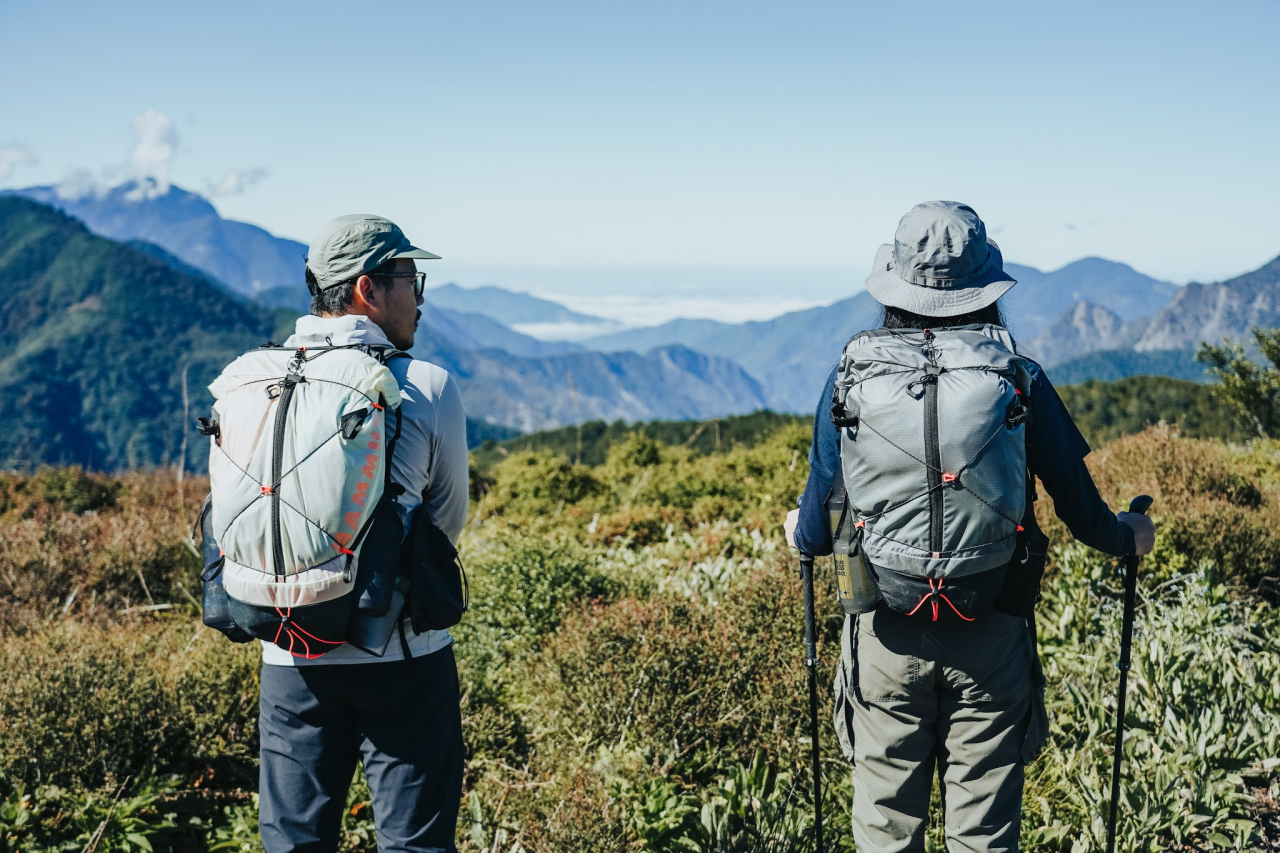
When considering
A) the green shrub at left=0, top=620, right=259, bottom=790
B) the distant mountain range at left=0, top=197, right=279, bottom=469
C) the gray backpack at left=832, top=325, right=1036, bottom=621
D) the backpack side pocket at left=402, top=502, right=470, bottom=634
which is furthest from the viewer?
the distant mountain range at left=0, top=197, right=279, bottom=469

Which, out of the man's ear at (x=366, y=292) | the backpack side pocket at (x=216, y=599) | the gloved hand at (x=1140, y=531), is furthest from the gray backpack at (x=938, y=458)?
the backpack side pocket at (x=216, y=599)

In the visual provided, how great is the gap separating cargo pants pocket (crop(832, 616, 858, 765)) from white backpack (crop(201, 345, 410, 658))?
1.29 metres

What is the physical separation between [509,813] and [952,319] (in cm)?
250

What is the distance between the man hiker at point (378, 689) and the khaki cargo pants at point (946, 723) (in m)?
1.15

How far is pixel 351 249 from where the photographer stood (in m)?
2.37

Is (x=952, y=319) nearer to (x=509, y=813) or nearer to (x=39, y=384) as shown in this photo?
(x=509, y=813)

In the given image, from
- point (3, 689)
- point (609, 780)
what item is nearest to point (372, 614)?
point (609, 780)

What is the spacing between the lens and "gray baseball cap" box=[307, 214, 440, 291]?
237 centimetres

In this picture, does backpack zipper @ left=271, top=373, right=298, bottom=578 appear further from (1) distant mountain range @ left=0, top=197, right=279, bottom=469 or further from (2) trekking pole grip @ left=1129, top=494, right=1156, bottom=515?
(1) distant mountain range @ left=0, top=197, right=279, bottom=469

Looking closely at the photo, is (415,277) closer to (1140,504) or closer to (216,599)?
(216,599)

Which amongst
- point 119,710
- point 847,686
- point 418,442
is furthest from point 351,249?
point 119,710

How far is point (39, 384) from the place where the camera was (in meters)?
168

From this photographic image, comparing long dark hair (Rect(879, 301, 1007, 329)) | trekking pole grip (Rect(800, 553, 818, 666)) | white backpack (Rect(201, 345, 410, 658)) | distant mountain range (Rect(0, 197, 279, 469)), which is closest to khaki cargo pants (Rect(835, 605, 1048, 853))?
trekking pole grip (Rect(800, 553, 818, 666))

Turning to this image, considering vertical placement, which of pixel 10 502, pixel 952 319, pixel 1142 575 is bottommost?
pixel 10 502
